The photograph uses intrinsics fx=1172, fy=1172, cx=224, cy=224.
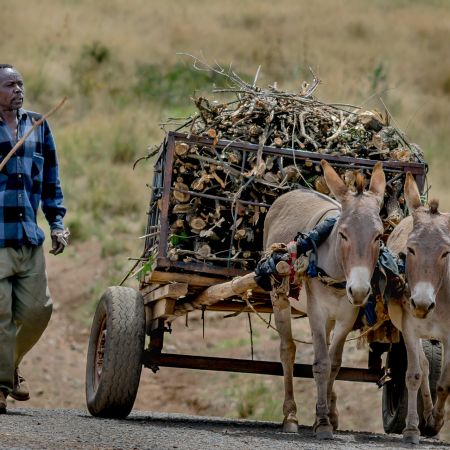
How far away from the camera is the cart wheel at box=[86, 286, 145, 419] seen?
869cm

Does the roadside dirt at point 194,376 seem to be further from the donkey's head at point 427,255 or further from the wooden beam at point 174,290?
the donkey's head at point 427,255

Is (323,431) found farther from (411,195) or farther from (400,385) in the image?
(400,385)

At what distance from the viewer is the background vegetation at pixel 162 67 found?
1938 centimetres

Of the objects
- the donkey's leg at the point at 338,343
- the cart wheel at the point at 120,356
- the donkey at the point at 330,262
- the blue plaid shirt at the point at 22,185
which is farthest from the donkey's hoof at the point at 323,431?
the blue plaid shirt at the point at 22,185

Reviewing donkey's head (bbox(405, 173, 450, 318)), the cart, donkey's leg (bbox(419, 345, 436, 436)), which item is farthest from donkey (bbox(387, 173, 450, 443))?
the cart

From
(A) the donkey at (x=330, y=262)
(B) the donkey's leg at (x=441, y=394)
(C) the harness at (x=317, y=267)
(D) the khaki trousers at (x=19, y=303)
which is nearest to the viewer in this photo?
(A) the donkey at (x=330, y=262)

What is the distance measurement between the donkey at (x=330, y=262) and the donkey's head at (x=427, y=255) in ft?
0.92

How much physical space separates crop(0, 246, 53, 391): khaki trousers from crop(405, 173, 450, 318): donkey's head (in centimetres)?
262

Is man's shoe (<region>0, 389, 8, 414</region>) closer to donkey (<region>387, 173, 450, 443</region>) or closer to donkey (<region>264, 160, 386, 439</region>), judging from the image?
donkey (<region>264, 160, 386, 439</region>)

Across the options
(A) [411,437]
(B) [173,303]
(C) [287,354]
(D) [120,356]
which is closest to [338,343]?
(C) [287,354]

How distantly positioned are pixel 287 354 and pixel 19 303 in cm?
199

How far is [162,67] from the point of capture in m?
28.3

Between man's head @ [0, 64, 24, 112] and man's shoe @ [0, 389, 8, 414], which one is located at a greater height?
man's head @ [0, 64, 24, 112]

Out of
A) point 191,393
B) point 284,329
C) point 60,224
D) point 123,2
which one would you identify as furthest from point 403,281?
point 123,2
